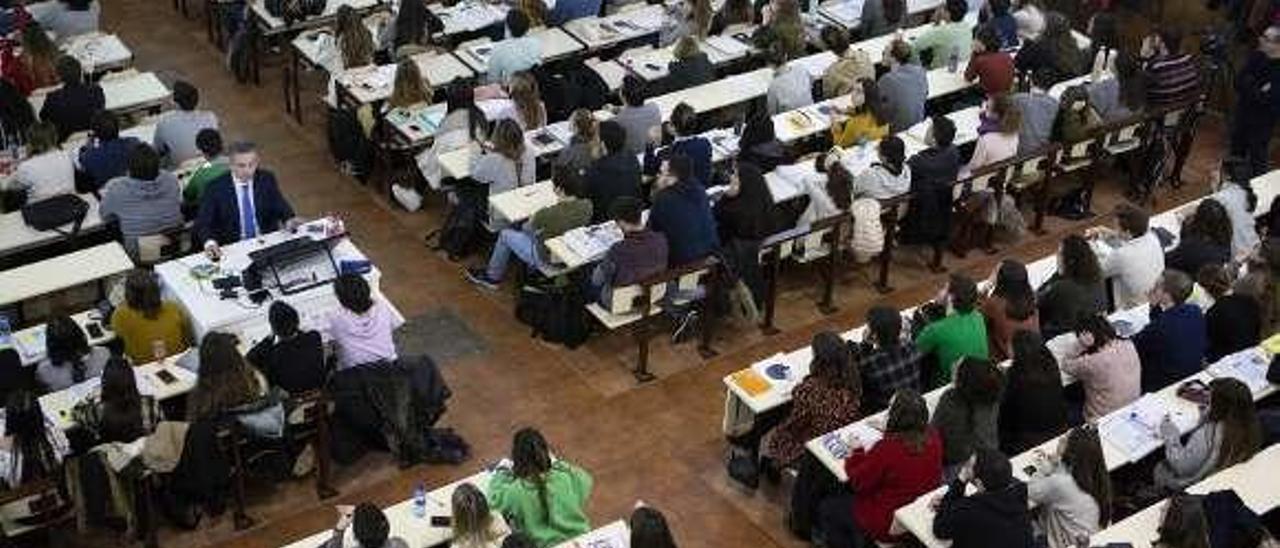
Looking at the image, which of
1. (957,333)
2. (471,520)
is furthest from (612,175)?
(471,520)

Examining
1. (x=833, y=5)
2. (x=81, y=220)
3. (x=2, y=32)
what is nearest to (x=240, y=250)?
(x=81, y=220)

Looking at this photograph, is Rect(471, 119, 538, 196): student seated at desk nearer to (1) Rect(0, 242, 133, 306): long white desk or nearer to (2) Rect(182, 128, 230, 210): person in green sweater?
(2) Rect(182, 128, 230, 210): person in green sweater

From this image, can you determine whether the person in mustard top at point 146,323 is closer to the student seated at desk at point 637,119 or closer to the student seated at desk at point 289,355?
the student seated at desk at point 289,355

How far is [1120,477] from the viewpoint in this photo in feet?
31.6

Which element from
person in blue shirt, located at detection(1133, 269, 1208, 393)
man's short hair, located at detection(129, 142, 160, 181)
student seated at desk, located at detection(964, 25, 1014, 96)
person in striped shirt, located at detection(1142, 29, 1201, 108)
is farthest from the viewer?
student seated at desk, located at detection(964, 25, 1014, 96)

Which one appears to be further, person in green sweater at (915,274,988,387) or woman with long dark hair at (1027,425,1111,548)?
person in green sweater at (915,274,988,387)

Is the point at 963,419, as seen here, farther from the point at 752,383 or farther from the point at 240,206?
the point at 240,206

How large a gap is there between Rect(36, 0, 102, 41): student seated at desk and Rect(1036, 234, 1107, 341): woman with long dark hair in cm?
915

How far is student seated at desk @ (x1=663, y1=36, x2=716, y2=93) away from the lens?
14.1 m

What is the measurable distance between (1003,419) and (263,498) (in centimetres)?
474

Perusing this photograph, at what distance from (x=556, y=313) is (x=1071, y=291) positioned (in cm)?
368

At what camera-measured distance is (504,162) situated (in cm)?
1235

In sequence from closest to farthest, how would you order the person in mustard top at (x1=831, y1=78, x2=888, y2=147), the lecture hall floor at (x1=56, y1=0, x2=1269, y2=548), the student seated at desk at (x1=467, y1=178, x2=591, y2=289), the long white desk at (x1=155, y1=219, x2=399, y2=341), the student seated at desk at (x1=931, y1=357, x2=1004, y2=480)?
1. the student seated at desk at (x1=931, y1=357, x2=1004, y2=480)
2. the lecture hall floor at (x1=56, y1=0, x2=1269, y2=548)
3. the long white desk at (x1=155, y1=219, x2=399, y2=341)
4. the student seated at desk at (x1=467, y1=178, x2=591, y2=289)
5. the person in mustard top at (x1=831, y1=78, x2=888, y2=147)

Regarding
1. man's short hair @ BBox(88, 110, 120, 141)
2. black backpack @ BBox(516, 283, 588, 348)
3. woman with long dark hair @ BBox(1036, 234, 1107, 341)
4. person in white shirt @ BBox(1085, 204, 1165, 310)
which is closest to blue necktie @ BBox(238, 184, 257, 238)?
man's short hair @ BBox(88, 110, 120, 141)
